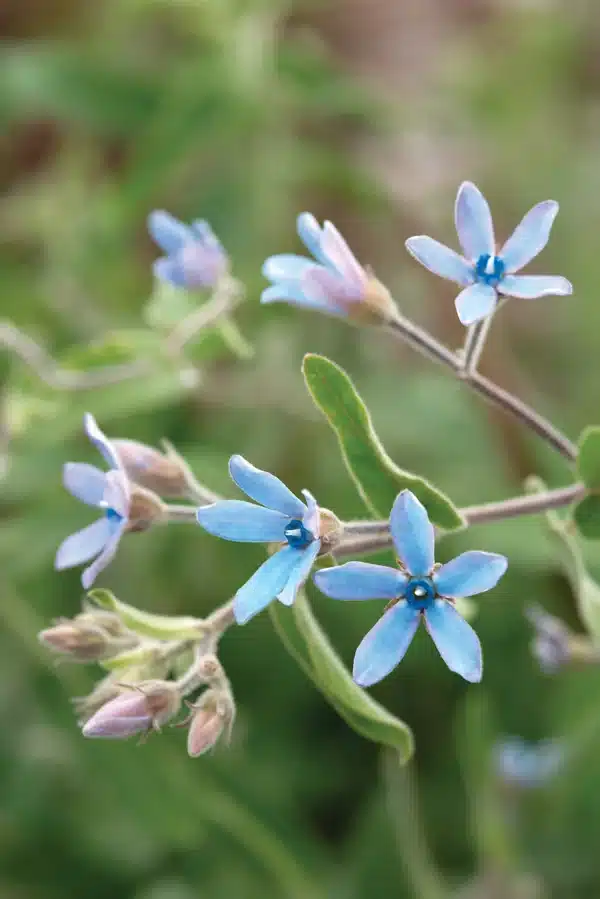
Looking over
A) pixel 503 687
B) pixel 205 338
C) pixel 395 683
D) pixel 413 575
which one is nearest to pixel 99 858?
pixel 395 683

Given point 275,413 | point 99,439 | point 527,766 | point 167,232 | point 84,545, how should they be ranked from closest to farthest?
point 99,439 < point 84,545 < point 167,232 < point 527,766 < point 275,413

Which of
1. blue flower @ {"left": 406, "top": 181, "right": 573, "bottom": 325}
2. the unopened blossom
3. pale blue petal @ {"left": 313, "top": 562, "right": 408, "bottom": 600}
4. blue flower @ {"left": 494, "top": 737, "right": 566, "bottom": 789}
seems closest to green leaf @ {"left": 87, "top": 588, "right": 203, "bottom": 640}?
pale blue petal @ {"left": 313, "top": 562, "right": 408, "bottom": 600}

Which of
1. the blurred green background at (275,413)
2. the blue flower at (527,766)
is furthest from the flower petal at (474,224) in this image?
the blue flower at (527,766)

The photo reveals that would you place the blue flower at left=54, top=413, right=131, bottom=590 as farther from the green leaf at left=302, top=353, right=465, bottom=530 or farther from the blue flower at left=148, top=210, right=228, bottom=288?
the blue flower at left=148, top=210, right=228, bottom=288

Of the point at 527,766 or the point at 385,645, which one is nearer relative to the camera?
the point at 385,645

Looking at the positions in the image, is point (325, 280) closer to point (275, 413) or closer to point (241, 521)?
point (241, 521)

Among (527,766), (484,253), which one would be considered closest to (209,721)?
(484,253)

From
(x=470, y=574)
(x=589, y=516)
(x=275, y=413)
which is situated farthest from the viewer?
(x=275, y=413)

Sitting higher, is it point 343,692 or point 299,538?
point 299,538
